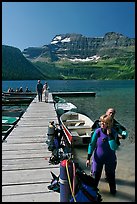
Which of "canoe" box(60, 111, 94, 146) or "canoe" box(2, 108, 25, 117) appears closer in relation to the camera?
"canoe" box(60, 111, 94, 146)

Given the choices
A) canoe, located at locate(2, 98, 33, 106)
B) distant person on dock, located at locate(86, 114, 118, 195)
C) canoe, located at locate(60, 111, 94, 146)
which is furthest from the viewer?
canoe, located at locate(2, 98, 33, 106)

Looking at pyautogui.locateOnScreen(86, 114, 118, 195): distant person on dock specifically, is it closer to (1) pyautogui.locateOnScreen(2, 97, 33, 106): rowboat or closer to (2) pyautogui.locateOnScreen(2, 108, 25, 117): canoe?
(2) pyautogui.locateOnScreen(2, 108, 25, 117): canoe

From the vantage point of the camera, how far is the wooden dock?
6160 millimetres

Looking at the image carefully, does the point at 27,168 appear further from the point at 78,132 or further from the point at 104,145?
the point at 78,132

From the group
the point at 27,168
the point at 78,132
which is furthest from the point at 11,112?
the point at 27,168

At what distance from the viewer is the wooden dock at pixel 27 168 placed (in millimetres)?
6160

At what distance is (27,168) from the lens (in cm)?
801

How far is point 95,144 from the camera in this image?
6.43 m

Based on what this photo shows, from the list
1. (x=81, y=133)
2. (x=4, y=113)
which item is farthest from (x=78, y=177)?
(x=4, y=113)

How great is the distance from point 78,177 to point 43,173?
2534mm

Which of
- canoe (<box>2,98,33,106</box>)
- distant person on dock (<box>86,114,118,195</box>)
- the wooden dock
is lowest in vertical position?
the wooden dock

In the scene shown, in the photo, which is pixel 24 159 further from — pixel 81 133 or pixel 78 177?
pixel 81 133

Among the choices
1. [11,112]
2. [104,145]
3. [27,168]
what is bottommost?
[27,168]

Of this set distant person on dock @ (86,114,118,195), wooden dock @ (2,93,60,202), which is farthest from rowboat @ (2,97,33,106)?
distant person on dock @ (86,114,118,195)
